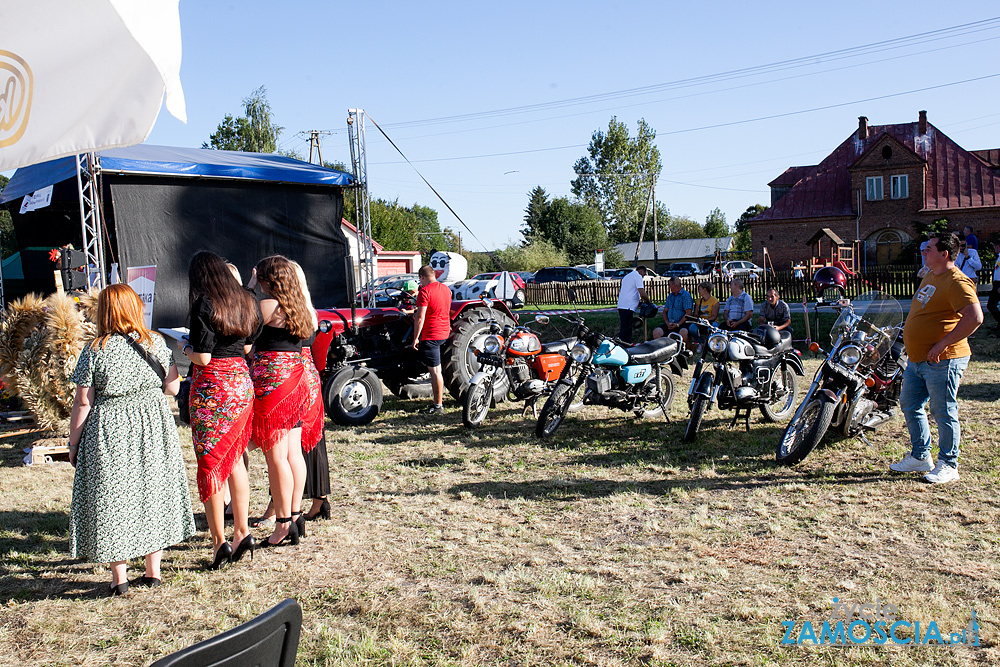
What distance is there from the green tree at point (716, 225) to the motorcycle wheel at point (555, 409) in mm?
72501

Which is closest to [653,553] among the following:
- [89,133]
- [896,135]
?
[89,133]

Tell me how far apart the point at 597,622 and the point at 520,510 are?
5.52 ft

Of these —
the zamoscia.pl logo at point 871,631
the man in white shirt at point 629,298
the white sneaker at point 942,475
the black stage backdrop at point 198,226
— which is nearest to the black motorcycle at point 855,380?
the white sneaker at point 942,475

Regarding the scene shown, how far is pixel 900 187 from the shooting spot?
124 ft

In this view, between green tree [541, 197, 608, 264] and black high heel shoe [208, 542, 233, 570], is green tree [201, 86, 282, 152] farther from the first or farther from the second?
black high heel shoe [208, 542, 233, 570]

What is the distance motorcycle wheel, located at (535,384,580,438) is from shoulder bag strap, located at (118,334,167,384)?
11.8ft

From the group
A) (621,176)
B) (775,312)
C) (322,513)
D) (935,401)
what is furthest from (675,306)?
(621,176)

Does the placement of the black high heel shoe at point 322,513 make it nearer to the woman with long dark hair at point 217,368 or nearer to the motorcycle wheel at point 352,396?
the woman with long dark hair at point 217,368

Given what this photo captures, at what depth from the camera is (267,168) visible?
1237cm

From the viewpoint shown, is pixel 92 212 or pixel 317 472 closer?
pixel 317 472

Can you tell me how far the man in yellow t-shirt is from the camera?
4.83m

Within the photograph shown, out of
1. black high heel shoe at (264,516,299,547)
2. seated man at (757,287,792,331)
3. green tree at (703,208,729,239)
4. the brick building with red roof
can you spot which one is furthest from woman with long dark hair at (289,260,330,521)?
green tree at (703,208,729,239)

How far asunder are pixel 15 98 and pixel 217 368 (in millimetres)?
2168

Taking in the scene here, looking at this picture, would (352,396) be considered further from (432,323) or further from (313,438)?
(313,438)
